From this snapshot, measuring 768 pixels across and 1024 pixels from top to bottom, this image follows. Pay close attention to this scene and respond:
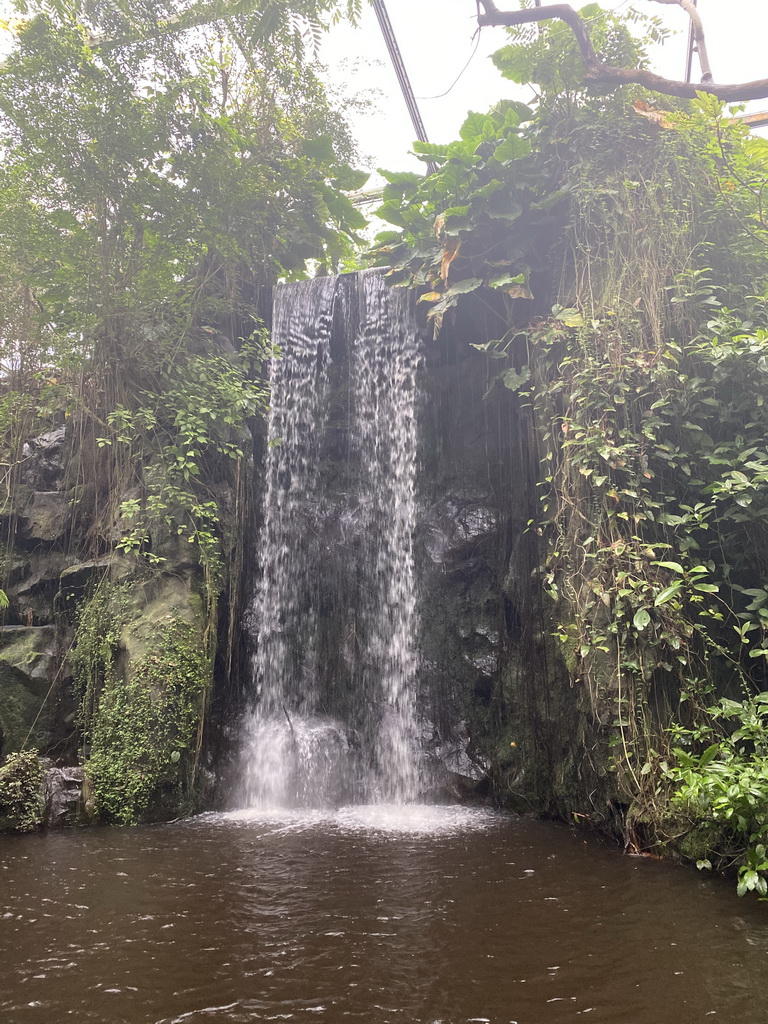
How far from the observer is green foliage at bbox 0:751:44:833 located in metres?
5.26

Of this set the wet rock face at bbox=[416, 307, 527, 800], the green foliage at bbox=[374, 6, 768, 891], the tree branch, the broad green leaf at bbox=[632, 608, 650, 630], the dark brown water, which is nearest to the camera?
the dark brown water

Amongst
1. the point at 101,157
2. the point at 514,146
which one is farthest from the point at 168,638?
the point at 514,146

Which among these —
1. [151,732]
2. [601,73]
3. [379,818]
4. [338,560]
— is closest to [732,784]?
[379,818]

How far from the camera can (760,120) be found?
912 centimetres

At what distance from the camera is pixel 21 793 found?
17.8ft

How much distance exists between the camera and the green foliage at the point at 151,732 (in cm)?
552

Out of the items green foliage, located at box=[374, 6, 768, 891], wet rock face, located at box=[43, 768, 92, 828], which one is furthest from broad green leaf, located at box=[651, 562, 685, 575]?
wet rock face, located at box=[43, 768, 92, 828]

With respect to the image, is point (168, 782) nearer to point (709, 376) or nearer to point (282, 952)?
point (282, 952)

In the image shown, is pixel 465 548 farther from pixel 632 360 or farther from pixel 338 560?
pixel 632 360

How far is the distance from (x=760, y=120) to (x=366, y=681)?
9.46 meters

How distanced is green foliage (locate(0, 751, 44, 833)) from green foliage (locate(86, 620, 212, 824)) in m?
0.44

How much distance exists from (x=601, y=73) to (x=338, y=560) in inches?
215

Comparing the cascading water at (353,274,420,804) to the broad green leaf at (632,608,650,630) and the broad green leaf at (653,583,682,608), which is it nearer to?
the broad green leaf at (632,608,650,630)

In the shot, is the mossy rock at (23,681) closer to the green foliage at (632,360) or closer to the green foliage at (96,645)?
the green foliage at (96,645)
